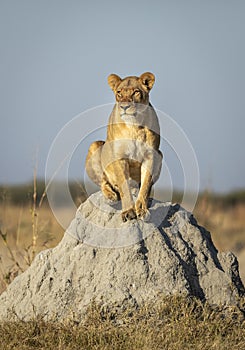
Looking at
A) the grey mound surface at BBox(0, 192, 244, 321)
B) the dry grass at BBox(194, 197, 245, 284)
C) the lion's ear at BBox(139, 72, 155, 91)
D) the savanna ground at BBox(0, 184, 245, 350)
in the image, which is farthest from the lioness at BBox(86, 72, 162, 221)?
the dry grass at BBox(194, 197, 245, 284)

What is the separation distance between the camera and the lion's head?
8.12 metres

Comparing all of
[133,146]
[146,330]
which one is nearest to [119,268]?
[146,330]

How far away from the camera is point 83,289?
308 inches

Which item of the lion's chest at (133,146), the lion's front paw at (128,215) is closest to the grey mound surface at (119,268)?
the lion's front paw at (128,215)

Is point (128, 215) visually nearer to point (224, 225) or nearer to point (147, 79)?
point (147, 79)

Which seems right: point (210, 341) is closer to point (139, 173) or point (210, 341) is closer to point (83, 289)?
point (83, 289)

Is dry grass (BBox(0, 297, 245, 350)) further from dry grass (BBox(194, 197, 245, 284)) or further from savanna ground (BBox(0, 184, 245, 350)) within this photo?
dry grass (BBox(194, 197, 245, 284))

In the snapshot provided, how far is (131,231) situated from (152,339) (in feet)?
4.81

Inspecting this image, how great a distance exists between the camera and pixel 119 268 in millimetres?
7762

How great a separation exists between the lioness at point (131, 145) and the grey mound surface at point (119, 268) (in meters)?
0.21

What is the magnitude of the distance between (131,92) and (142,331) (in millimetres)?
2766

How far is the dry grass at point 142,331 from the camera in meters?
6.83

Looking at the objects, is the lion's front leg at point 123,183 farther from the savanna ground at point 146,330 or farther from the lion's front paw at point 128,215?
the savanna ground at point 146,330

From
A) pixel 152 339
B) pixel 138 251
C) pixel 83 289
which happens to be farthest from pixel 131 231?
pixel 152 339
